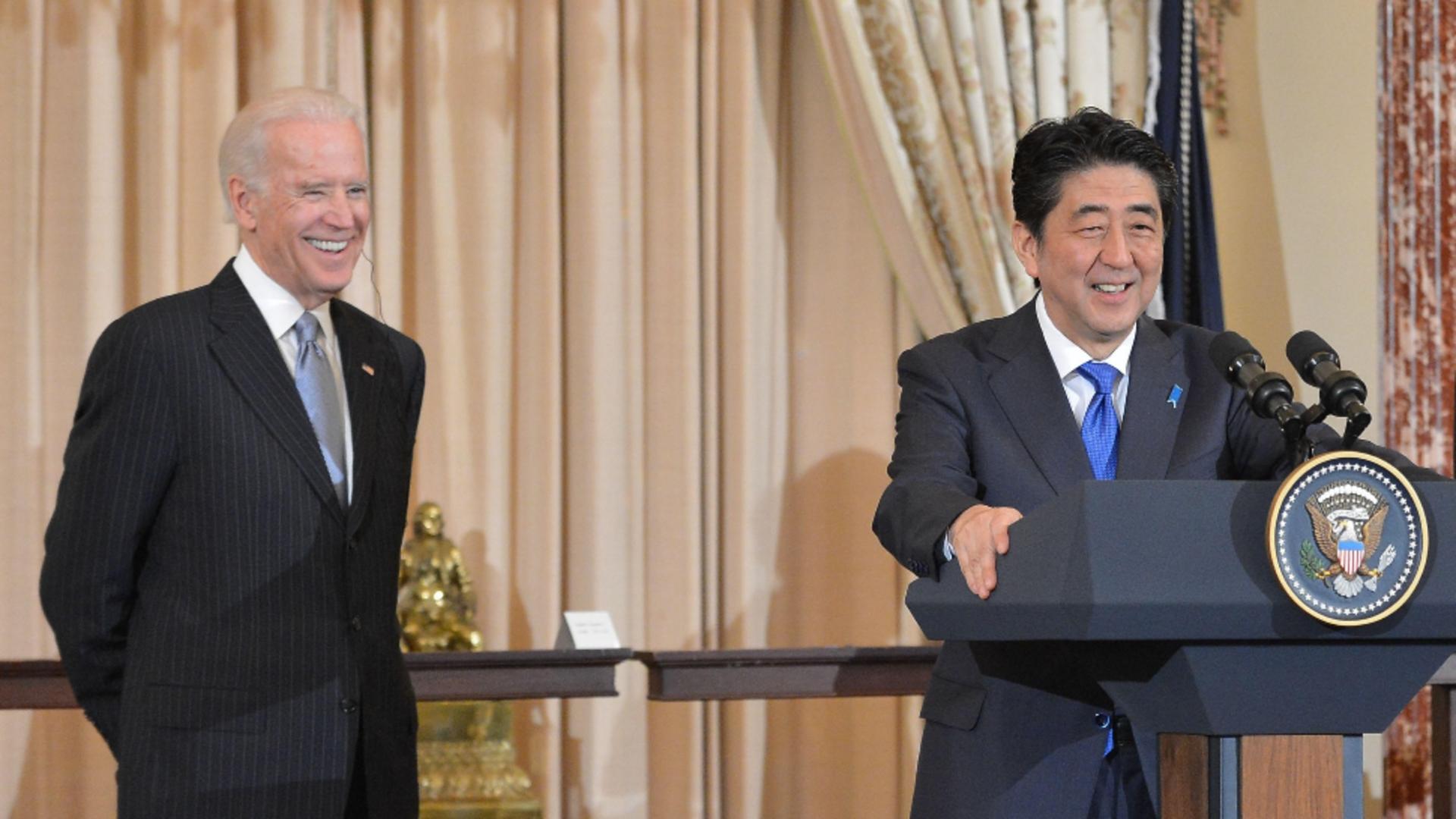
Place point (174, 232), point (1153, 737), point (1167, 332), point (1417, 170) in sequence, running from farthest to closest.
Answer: point (174, 232) < point (1417, 170) < point (1167, 332) < point (1153, 737)

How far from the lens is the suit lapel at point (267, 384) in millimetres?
2115

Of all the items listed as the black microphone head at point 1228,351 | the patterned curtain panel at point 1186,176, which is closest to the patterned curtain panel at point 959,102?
the patterned curtain panel at point 1186,176

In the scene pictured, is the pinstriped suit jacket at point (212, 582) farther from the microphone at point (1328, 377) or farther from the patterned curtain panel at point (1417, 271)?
the patterned curtain panel at point (1417, 271)

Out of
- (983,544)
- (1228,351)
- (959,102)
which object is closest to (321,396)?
(983,544)

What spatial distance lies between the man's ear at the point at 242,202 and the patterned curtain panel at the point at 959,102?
2.11 metres

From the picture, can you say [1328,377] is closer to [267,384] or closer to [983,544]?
[983,544]

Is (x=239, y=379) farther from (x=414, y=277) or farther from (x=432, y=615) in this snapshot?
(x=414, y=277)

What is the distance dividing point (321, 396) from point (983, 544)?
1047 mm

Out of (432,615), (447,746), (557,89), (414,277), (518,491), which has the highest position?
(557,89)

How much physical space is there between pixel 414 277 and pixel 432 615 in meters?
0.88

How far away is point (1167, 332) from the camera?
2070mm

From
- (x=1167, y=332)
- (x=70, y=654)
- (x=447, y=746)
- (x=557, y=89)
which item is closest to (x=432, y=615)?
(x=447, y=746)

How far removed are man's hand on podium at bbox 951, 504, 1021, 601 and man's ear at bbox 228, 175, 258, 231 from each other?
112 centimetres

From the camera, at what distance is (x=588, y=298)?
4.08 meters
